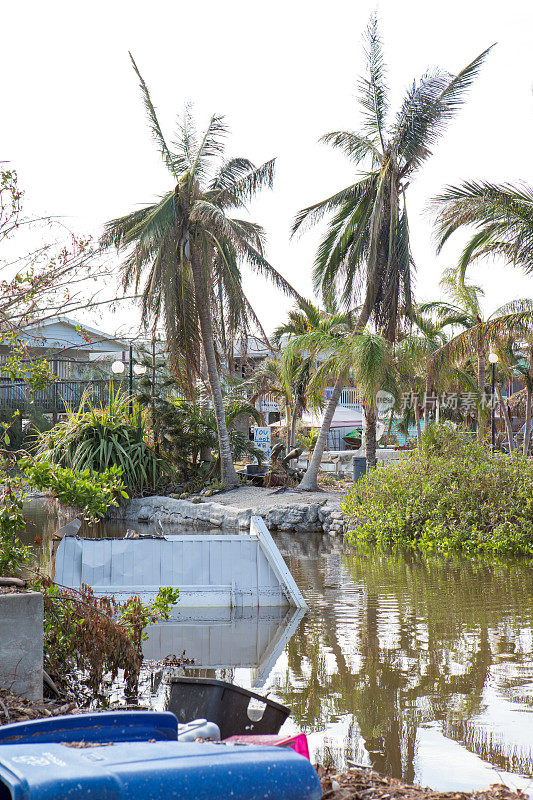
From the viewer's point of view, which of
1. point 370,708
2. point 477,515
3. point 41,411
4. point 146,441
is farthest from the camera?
point 41,411

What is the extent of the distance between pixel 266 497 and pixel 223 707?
615 inches

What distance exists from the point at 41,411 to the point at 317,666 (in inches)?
787

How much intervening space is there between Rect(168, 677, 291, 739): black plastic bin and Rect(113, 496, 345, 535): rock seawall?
1265 cm

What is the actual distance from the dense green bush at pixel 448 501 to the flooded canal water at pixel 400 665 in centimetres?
217

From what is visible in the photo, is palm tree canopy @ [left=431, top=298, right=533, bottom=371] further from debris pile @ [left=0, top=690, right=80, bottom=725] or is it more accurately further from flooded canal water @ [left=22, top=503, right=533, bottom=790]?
debris pile @ [left=0, top=690, right=80, bottom=725]

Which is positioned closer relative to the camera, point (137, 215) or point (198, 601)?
point (198, 601)

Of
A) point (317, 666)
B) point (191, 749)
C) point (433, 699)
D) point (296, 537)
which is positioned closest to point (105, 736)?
point (191, 749)

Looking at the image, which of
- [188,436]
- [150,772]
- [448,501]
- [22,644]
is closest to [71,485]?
[22,644]

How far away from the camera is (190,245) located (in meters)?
20.7

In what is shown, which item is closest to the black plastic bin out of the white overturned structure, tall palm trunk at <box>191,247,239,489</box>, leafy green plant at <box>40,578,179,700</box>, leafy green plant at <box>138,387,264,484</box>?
leafy green plant at <box>40,578,179,700</box>

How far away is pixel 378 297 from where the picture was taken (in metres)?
20.8

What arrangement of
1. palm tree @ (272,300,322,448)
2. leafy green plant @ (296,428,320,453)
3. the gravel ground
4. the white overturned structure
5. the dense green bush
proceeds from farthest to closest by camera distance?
leafy green plant @ (296,428,320,453), palm tree @ (272,300,322,448), the gravel ground, the dense green bush, the white overturned structure

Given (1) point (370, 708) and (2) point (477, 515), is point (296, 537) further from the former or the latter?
(1) point (370, 708)

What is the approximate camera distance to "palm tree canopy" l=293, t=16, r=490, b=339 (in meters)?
19.5
